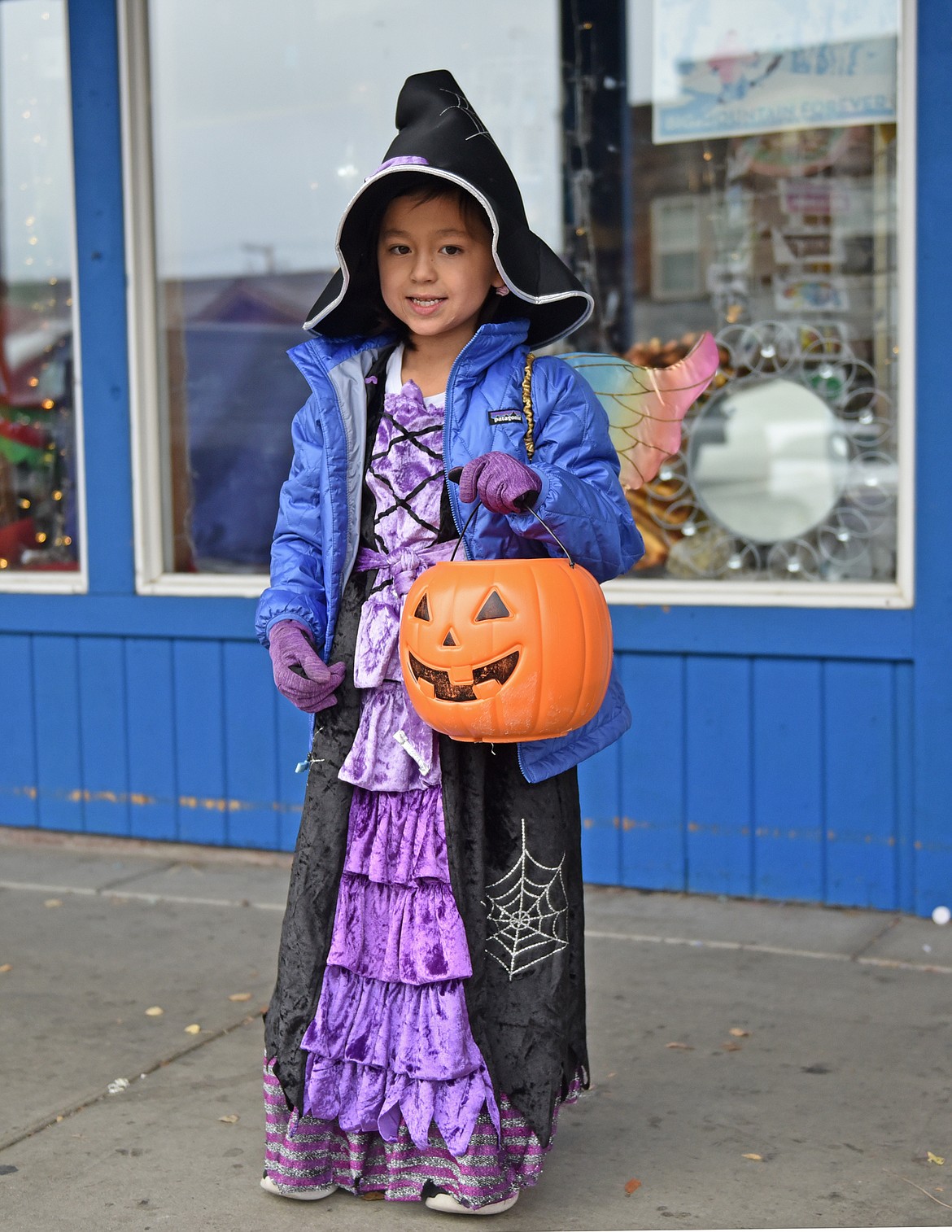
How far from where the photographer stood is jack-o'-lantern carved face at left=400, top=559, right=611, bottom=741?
2.69 meters

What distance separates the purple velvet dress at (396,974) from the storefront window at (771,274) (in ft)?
7.70

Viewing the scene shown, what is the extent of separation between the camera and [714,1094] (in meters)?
3.53

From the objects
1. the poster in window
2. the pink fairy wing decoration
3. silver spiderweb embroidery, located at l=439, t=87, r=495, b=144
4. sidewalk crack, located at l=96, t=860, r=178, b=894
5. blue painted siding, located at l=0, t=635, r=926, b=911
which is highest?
the poster in window

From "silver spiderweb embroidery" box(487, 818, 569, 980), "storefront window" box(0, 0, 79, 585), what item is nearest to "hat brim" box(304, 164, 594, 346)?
"silver spiderweb embroidery" box(487, 818, 569, 980)

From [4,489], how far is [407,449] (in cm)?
371

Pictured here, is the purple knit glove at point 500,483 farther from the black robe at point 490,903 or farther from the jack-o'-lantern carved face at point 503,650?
the black robe at point 490,903

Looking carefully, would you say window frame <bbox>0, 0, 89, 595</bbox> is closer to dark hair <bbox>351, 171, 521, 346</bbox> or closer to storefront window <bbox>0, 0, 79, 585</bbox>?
storefront window <bbox>0, 0, 79, 585</bbox>

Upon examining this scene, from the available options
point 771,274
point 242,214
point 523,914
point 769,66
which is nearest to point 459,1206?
point 523,914

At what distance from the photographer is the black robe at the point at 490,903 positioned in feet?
9.56

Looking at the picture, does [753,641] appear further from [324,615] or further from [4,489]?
[4,489]

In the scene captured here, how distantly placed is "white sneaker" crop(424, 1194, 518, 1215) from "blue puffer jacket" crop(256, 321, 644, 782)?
822mm

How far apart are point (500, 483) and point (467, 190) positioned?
2.07ft

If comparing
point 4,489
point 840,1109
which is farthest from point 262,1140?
point 4,489

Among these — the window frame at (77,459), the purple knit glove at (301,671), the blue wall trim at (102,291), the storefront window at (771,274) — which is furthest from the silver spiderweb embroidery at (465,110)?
the window frame at (77,459)
